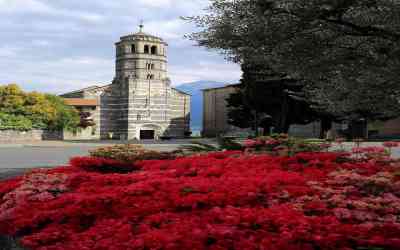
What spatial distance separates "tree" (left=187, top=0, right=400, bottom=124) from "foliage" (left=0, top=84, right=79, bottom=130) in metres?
56.9

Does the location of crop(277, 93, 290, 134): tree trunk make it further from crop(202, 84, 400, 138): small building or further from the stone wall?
the stone wall

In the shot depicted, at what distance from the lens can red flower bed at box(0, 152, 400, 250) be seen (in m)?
4.52

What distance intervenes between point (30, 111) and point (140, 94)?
19583 mm

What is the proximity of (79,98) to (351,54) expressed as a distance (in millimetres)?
75311

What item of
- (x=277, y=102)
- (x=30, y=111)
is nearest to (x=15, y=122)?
(x=30, y=111)

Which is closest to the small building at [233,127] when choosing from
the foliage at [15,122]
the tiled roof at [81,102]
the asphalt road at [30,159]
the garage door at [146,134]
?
the garage door at [146,134]

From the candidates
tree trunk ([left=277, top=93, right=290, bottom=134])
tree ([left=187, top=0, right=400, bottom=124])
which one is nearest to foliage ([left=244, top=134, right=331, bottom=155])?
tree ([left=187, top=0, right=400, bottom=124])

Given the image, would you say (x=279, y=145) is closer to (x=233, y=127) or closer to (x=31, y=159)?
(x=31, y=159)

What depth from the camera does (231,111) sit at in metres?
58.9

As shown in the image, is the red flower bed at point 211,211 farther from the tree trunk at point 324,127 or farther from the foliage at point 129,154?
the tree trunk at point 324,127

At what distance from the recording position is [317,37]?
10.1 meters

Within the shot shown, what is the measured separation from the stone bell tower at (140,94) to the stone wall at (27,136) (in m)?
13.6

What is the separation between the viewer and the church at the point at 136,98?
262ft

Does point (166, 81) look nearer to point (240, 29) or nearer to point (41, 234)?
point (240, 29)
